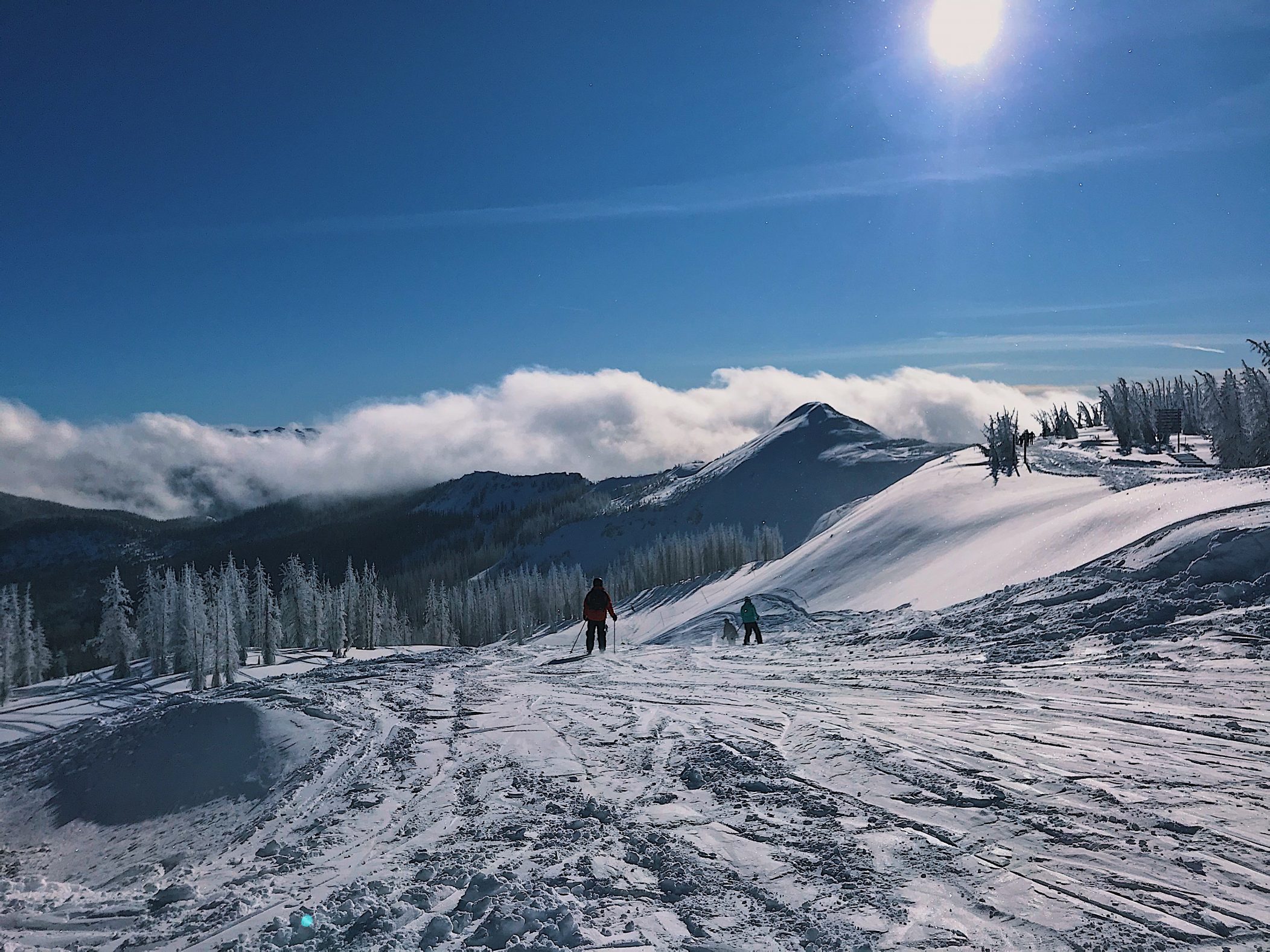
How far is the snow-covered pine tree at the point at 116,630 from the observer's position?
66312 mm

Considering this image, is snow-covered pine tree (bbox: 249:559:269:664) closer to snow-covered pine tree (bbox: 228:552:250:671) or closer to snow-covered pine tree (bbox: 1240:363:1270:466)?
A: snow-covered pine tree (bbox: 228:552:250:671)

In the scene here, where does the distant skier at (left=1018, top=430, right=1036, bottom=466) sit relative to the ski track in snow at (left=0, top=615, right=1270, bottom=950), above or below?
above

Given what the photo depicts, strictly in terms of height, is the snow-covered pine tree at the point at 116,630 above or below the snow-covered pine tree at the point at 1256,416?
below

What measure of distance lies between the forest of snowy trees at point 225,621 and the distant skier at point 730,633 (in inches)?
1555

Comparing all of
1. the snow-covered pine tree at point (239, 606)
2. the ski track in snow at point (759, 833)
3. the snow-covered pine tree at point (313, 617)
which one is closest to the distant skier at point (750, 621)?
the ski track in snow at point (759, 833)

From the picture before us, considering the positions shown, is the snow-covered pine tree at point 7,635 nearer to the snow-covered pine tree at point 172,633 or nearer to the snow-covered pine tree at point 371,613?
the snow-covered pine tree at point 172,633

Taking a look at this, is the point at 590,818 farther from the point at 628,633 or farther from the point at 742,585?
the point at 742,585

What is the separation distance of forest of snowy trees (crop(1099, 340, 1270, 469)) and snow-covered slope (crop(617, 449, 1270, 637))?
9.33 metres

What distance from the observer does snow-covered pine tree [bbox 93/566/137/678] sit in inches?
2611

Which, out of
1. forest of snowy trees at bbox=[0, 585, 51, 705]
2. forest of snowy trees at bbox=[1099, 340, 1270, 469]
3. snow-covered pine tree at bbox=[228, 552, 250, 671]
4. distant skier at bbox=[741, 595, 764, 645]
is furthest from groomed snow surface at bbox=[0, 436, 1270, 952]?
forest of snowy trees at bbox=[0, 585, 51, 705]

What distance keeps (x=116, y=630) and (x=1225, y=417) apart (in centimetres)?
9520

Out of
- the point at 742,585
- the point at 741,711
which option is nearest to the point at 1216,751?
the point at 741,711

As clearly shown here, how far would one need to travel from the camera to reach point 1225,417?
45844 mm

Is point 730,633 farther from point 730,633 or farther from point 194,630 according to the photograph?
point 194,630
